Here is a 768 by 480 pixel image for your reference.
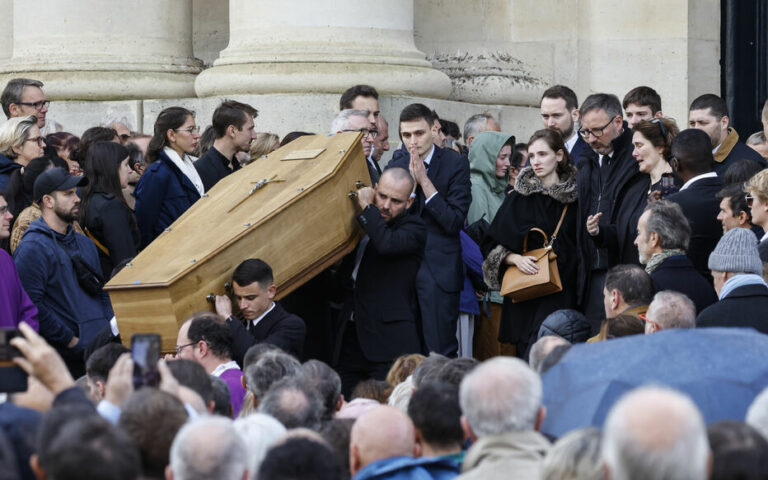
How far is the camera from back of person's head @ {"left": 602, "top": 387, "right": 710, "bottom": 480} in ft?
9.53

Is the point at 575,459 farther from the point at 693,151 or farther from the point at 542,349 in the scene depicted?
the point at 693,151

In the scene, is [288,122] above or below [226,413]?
above

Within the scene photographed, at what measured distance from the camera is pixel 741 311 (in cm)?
588

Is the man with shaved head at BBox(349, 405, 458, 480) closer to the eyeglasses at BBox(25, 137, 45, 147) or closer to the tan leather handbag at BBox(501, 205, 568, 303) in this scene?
the tan leather handbag at BBox(501, 205, 568, 303)

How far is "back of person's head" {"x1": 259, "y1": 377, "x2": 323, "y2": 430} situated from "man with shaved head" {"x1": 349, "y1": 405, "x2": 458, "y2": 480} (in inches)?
18.1

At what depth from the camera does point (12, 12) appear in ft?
37.4

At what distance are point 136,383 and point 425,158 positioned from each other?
13.5 ft

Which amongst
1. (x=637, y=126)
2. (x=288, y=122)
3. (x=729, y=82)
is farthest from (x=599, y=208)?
(x=729, y=82)

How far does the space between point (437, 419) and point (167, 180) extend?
405cm

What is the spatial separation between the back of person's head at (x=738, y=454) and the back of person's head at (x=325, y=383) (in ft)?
6.86

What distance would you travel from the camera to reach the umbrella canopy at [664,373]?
13.4 ft

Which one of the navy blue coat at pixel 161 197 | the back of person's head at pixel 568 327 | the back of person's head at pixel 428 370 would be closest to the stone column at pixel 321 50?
the navy blue coat at pixel 161 197

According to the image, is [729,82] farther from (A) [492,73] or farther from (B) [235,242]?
(B) [235,242]

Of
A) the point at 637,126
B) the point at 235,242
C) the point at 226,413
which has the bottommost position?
the point at 226,413
